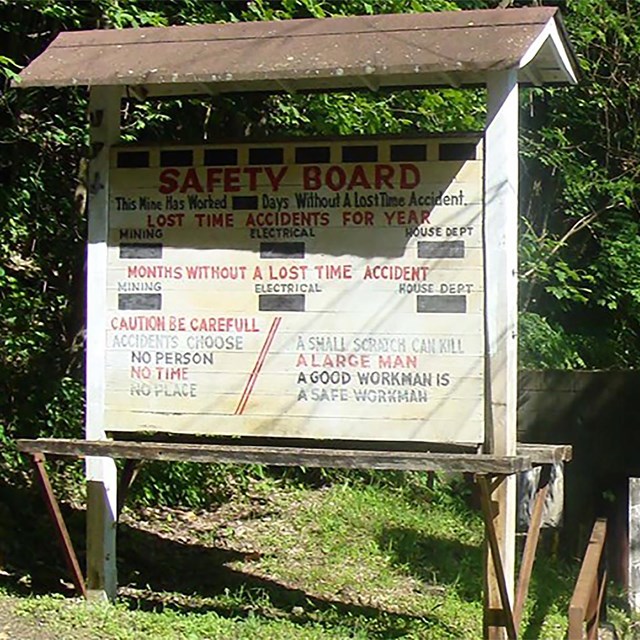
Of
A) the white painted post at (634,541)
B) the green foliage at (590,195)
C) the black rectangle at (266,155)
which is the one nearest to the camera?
the black rectangle at (266,155)

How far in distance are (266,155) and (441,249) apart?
1.13m

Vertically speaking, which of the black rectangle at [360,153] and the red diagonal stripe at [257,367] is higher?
the black rectangle at [360,153]

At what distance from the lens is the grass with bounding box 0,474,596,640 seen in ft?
19.9

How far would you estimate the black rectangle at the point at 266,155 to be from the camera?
20.1ft

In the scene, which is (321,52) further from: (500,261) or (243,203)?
(500,261)

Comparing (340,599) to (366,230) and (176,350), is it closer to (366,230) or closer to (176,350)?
(176,350)

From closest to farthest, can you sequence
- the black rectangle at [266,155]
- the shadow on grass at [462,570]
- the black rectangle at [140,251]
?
1. the black rectangle at [266,155]
2. the black rectangle at [140,251]
3. the shadow on grass at [462,570]

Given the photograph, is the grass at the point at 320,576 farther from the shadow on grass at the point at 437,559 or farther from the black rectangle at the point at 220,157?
the black rectangle at the point at 220,157

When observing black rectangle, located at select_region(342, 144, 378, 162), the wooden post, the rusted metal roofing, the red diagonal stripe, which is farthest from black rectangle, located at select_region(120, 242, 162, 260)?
the wooden post

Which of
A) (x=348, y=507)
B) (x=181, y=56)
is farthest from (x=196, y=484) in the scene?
(x=181, y=56)

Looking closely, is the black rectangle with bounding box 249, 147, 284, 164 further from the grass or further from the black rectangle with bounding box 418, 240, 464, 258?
the grass

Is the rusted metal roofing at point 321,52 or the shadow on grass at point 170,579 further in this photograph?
the shadow on grass at point 170,579

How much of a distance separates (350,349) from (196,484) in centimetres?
388

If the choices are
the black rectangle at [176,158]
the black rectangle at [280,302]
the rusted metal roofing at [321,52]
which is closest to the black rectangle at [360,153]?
the rusted metal roofing at [321,52]
